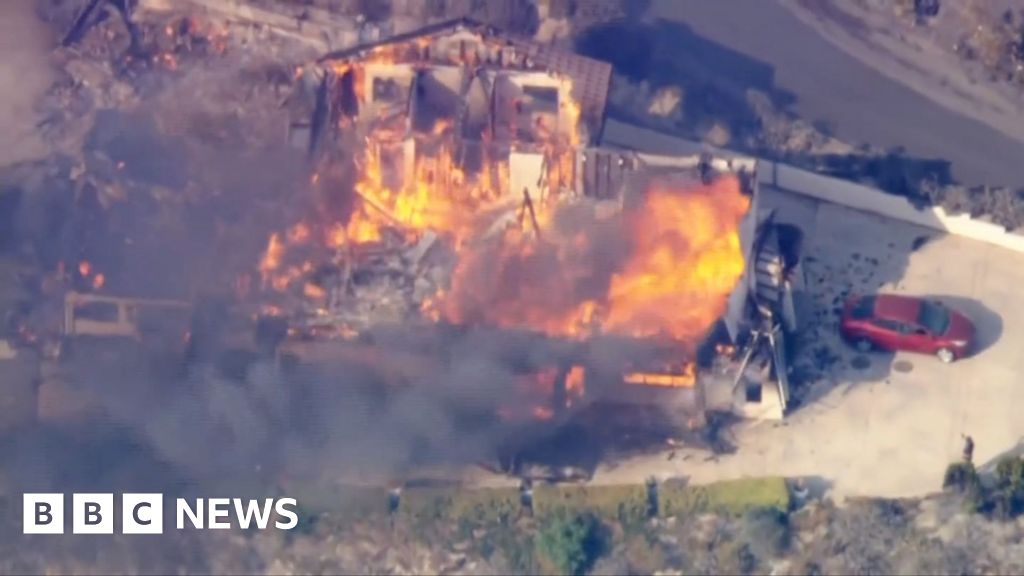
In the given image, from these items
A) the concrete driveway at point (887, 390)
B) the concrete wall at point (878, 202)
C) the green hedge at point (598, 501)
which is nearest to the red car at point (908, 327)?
the concrete driveway at point (887, 390)

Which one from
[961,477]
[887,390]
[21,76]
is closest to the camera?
[961,477]

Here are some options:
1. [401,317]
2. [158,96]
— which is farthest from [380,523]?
[158,96]

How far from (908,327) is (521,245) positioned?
26.6 ft

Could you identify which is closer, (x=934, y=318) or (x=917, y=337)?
(x=917, y=337)

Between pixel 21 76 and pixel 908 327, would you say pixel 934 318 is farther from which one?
pixel 21 76

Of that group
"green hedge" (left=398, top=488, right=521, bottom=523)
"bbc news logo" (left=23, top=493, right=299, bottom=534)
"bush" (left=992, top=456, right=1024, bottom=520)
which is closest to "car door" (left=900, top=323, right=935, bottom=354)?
"bush" (left=992, top=456, right=1024, bottom=520)

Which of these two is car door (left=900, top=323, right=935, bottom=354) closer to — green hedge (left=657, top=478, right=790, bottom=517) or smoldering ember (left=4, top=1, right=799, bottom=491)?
smoldering ember (left=4, top=1, right=799, bottom=491)

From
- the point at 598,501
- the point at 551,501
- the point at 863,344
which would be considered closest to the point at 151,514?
the point at 551,501

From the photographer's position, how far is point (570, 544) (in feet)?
96.0

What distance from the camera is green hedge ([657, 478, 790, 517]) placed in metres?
29.9

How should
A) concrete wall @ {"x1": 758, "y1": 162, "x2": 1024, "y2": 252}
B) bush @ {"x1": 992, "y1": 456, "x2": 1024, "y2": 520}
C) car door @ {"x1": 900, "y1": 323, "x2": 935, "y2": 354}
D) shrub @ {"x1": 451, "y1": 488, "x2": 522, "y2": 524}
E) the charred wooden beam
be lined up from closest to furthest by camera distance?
bush @ {"x1": 992, "y1": 456, "x2": 1024, "y2": 520} < shrub @ {"x1": 451, "y1": 488, "x2": 522, "y2": 524} < car door @ {"x1": 900, "y1": 323, "x2": 935, "y2": 354} < concrete wall @ {"x1": 758, "y1": 162, "x2": 1024, "y2": 252} < the charred wooden beam

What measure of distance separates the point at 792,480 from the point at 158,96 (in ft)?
57.9

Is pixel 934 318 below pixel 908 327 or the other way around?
the other way around

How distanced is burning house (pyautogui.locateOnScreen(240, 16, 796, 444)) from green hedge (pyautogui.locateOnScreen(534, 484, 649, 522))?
5.26 feet
